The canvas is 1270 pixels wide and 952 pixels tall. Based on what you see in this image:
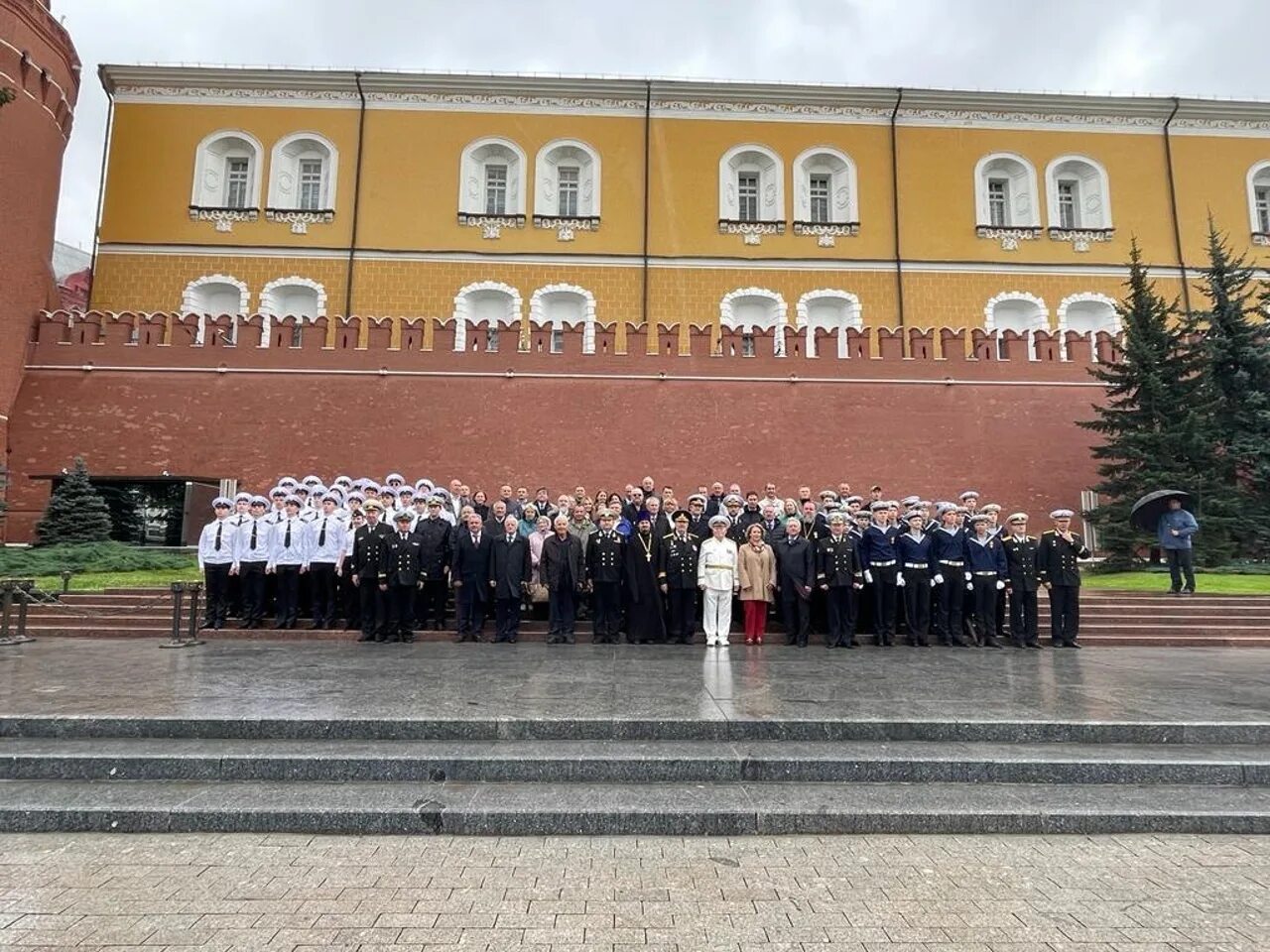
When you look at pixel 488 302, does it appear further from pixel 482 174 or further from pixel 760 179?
pixel 760 179

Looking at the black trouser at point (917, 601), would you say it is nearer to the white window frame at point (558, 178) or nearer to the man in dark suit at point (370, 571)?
the man in dark suit at point (370, 571)

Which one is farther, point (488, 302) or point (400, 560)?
point (488, 302)

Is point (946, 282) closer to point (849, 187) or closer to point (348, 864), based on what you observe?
point (849, 187)

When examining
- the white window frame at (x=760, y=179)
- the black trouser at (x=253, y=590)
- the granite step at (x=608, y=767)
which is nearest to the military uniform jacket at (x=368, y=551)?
the black trouser at (x=253, y=590)

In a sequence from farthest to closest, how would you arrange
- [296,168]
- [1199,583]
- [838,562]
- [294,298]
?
[296,168] < [294,298] < [1199,583] < [838,562]

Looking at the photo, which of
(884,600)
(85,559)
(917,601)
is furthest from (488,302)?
(917,601)

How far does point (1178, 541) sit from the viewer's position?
12562 mm

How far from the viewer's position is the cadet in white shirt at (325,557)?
10117mm

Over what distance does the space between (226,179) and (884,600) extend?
76.5 ft

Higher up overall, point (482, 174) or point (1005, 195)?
point (482, 174)

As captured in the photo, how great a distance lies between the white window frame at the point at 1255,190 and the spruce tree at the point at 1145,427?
1051 centimetres

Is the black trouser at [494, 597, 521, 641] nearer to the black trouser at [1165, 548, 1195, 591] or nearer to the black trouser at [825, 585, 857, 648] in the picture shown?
the black trouser at [825, 585, 857, 648]

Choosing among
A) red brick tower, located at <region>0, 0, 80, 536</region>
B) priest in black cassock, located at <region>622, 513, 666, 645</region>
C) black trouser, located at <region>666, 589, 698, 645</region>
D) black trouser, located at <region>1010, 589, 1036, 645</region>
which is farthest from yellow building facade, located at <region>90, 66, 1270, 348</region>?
black trouser, located at <region>1010, 589, 1036, 645</region>

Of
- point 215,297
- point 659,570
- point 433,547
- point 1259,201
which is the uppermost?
point 1259,201
